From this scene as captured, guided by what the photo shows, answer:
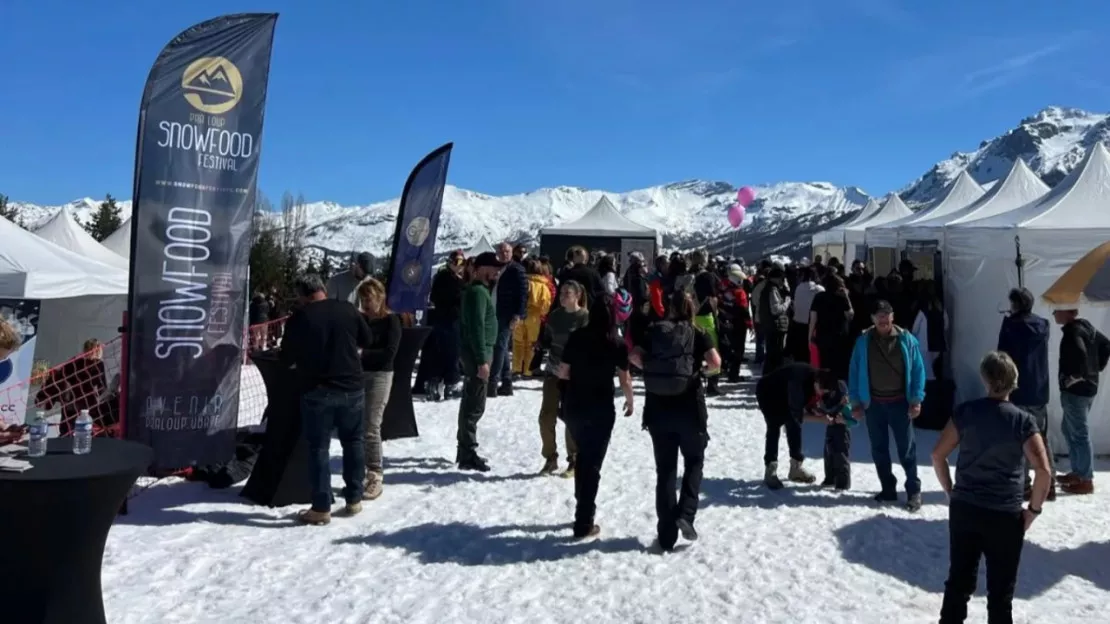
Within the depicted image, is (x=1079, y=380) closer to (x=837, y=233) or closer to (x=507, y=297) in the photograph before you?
(x=507, y=297)

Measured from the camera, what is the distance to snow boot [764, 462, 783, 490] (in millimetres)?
6617

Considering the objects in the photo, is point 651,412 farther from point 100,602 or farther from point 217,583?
point 100,602

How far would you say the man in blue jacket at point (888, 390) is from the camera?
6.12m

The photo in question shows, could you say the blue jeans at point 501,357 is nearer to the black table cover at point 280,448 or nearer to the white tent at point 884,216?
the black table cover at point 280,448

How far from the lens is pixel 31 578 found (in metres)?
3.14

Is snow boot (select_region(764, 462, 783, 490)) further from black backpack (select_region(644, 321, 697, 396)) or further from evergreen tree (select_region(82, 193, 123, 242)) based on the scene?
evergreen tree (select_region(82, 193, 123, 242))

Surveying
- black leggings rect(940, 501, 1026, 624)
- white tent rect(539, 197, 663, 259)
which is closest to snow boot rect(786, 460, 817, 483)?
black leggings rect(940, 501, 1026, 624)

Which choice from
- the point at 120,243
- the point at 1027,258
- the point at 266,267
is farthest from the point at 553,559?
the point at 266,267

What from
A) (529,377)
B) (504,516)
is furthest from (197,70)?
(529,377)

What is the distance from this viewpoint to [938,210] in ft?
48.9

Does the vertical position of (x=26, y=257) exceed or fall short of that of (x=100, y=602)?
it exceeds it

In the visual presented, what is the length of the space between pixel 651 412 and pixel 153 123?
3549 millimetres

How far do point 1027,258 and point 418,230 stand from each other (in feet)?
20.9

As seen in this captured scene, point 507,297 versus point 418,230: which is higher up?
point 418,230
